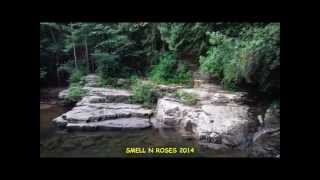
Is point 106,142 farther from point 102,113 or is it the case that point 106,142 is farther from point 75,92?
point 75,92

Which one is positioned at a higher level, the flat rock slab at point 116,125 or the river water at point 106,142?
the flat rock slab at point 116,125

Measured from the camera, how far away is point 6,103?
359cm

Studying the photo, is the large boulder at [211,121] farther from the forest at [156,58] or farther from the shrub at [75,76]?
the shrub at [75,76]

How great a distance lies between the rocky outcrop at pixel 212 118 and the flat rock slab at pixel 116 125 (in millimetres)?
148

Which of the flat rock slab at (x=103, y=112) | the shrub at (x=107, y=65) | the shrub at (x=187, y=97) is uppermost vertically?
the shrub at (x=107, y=65)

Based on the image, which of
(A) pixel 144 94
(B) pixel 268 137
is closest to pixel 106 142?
(A) pixel 144 94

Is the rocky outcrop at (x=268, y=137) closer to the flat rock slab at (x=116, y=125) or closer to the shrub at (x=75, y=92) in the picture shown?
the flat rock slab at (x=116, y=125)

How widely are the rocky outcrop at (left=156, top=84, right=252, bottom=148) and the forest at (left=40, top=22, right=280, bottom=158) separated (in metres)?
0.07

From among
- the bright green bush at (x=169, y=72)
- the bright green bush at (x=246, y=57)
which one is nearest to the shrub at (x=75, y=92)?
the bright green bush at (x=169, y=72)

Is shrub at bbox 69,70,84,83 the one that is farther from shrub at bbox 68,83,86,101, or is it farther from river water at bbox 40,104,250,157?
river water at bbox 40,104,250,157

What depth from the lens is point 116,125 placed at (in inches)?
140

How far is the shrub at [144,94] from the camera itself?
11.7 feet

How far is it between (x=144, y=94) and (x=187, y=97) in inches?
14.7
